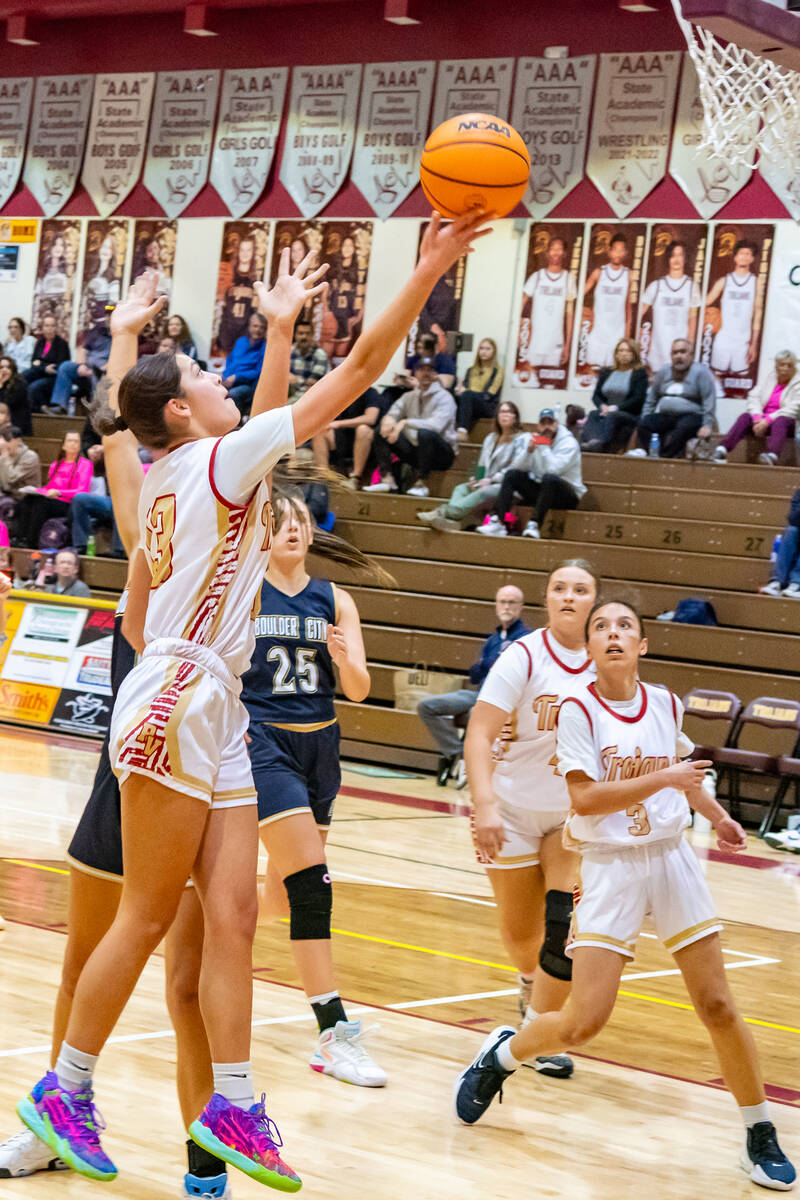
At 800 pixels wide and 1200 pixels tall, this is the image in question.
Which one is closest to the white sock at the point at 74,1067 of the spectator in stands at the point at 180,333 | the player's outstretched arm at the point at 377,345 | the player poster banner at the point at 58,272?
the player's outstretched arm at the point at 377,345

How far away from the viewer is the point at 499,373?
51.0ft

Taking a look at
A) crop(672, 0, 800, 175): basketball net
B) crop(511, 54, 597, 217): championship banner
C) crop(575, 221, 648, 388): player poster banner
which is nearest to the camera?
crop(672, 0, 800, 175): basketball net

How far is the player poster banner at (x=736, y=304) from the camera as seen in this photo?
47.8 feet

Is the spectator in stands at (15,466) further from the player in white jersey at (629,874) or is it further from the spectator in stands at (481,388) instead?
the player in white jersey at (629,874)

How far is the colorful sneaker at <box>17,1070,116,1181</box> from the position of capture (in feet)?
9.34

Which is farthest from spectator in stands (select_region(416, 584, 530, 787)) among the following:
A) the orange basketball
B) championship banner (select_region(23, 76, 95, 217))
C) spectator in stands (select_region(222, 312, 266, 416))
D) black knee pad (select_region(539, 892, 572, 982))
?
championship banner (select_region(23, 76, 95, 217))

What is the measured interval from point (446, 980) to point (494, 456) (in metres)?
8.81

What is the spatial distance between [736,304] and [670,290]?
0.70 meters

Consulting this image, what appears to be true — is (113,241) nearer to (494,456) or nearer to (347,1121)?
(494,456)

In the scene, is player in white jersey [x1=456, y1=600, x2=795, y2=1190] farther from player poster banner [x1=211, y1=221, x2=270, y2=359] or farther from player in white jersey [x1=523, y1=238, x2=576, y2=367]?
player poster banner [x1=211, y1=221, x2=270, y2=359]

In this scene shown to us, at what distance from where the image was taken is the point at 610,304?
15320 mm

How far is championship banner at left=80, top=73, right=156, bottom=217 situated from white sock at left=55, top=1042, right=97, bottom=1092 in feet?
55.4

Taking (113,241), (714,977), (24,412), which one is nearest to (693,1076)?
(714,977)

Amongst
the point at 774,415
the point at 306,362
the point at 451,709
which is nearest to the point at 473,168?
the point at 451,709
